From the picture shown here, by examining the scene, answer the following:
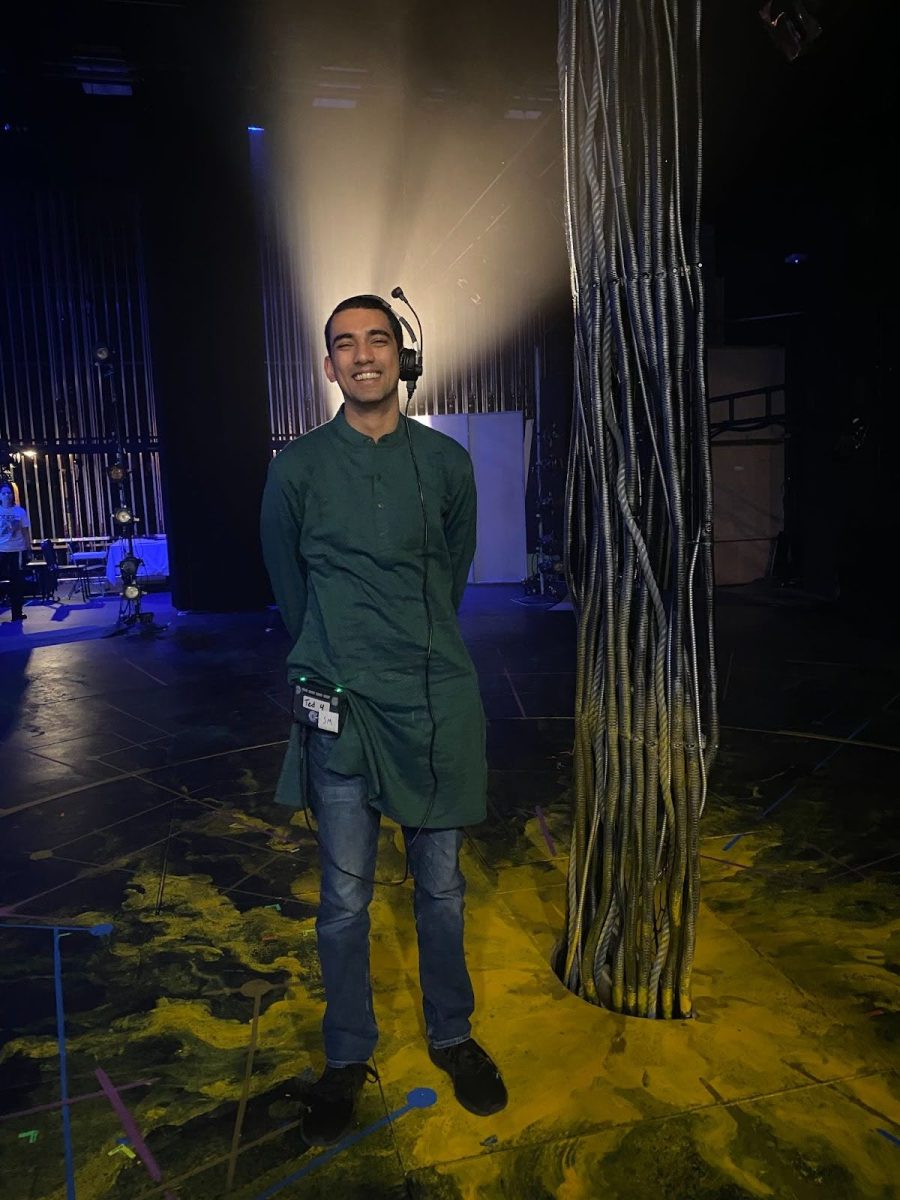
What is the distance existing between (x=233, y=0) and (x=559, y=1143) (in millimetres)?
7209

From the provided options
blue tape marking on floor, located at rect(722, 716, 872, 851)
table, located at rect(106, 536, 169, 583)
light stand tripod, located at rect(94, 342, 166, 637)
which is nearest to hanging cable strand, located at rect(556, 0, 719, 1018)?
blue tape marking on floor, located at rect(722, 716, 872, 851)

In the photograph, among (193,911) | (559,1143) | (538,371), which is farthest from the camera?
(538,371)

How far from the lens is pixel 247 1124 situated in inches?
80.4

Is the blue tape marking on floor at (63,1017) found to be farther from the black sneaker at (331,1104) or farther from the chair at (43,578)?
the chair at (43,578)

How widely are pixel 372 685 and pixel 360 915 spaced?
0.52m

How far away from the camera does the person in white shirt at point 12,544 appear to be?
10438 mm

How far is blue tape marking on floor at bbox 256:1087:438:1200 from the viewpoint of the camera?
1847 millimetres

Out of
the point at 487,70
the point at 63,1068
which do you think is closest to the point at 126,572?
the point at 487,70

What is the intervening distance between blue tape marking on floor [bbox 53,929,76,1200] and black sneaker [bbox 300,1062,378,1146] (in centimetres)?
48

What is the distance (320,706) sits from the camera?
202 centimetres

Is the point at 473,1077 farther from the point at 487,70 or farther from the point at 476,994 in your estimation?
the point at 487,70

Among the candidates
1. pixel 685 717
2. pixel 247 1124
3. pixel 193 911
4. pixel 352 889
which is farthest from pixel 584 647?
pixel 193 911

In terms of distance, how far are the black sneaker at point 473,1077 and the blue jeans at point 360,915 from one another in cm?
3

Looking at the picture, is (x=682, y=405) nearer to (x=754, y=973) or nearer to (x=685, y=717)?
(x=685, y=717)
